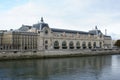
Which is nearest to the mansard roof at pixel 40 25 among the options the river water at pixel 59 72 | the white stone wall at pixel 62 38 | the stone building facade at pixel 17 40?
the white stone wall at pixel 62 38

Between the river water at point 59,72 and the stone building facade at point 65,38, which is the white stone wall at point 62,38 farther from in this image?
the river water at point 59,72

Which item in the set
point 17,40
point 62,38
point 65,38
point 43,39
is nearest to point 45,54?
point 17,40

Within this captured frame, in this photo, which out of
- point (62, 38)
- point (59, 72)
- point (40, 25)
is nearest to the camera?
point (59, 72)

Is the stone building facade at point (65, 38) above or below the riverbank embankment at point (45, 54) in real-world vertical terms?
above

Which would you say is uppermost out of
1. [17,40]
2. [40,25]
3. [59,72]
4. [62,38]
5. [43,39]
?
[40,25]

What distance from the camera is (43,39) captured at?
7362 cm

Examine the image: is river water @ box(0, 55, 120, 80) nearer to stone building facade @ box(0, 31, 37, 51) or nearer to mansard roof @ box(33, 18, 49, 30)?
stone building facade @ box(0, 31, 37, 51)

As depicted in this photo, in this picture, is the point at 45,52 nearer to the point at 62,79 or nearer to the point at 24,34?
the point at 24,34

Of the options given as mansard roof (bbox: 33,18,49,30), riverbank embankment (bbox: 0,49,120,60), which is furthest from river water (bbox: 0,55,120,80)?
mansard roof (bbox: 33,18,49,30)

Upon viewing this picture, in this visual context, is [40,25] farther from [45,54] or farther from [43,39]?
[45,54]

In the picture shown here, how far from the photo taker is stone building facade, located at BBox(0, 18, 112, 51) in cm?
6681

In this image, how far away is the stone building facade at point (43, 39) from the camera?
6681 centimetres

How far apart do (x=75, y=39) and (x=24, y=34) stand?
2304cm

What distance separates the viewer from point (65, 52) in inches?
2694
